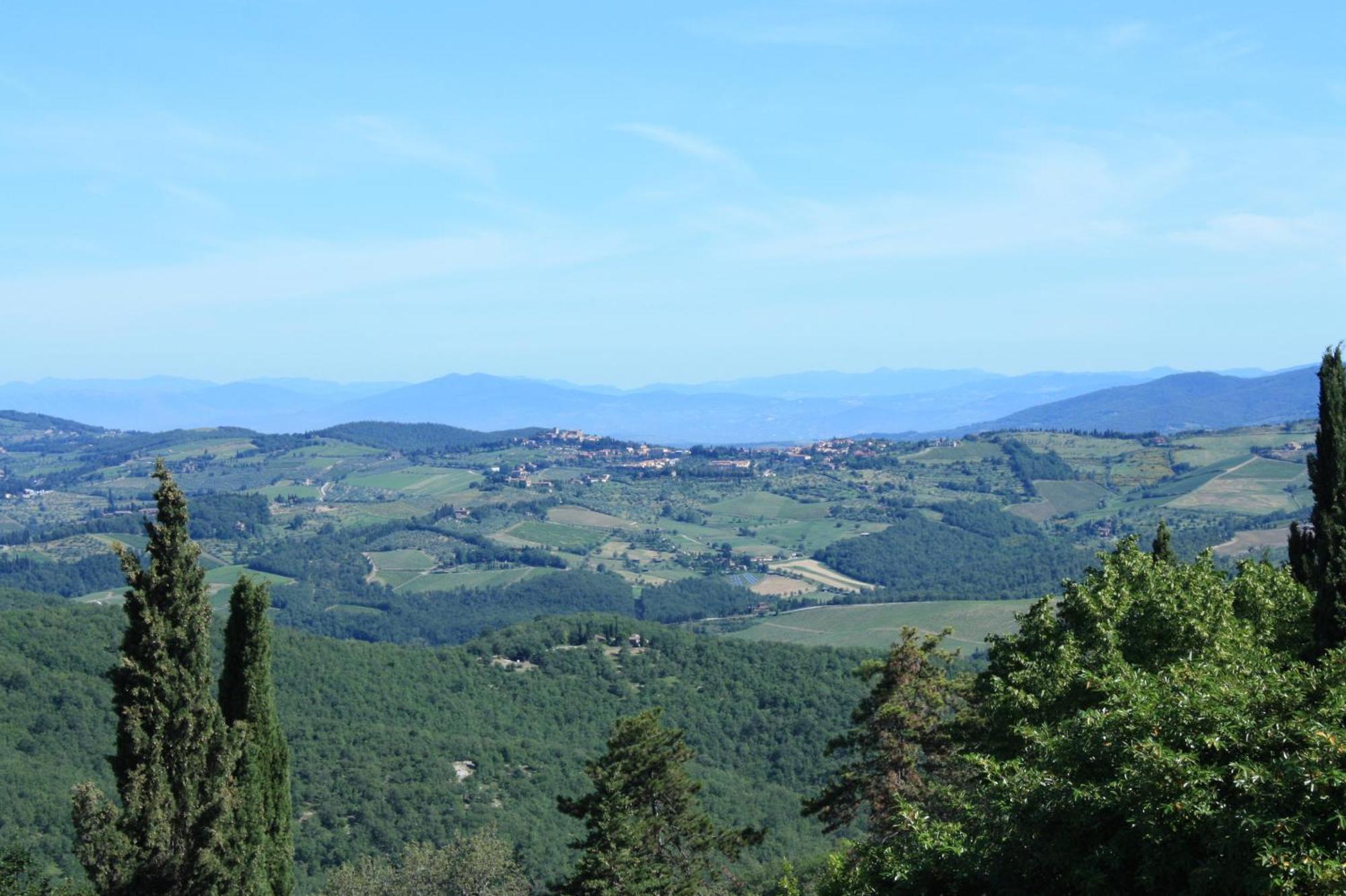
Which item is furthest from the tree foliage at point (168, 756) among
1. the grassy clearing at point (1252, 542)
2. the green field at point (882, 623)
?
the grassy clearing at point (1252, 542)

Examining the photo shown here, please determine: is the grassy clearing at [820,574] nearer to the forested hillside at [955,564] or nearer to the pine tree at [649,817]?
the forested hillside at [955,564]

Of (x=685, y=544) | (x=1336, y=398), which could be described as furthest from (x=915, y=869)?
(x=685, y=544)

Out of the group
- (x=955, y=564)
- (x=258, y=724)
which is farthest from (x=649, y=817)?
Answer: (x=955, y=564)

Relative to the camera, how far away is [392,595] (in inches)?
6599

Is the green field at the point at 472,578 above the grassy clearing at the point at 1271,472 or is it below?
below

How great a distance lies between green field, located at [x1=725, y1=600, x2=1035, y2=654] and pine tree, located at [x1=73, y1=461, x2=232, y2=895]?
95.9 metres

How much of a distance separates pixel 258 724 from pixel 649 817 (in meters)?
11.5

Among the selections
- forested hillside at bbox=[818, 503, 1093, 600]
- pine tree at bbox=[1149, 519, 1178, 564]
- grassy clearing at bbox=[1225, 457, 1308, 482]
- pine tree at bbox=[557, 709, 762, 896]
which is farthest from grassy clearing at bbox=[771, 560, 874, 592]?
pine tree at bbox=[557, 709, 762, 896]

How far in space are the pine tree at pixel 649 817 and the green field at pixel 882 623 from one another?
8245 centimetres

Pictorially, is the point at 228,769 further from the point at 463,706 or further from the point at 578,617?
the point at 578,617

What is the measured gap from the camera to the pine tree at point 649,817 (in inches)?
1026

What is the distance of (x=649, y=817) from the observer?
27.8 meters

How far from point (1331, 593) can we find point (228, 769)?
18.0 metres

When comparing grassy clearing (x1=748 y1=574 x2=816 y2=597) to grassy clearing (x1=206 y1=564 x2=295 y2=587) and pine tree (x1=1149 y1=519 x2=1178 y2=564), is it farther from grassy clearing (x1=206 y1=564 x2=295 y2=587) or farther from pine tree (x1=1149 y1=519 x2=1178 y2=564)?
pine tree (x1=1149 y1=519 x2=1178 y2=564)
